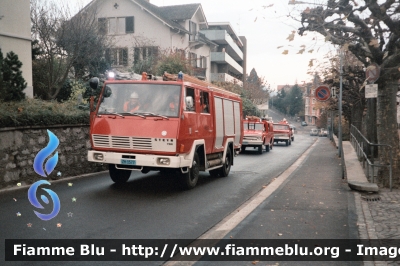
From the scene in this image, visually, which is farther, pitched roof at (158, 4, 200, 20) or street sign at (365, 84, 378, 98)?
pitched roof at (158, 4, 200, 20)

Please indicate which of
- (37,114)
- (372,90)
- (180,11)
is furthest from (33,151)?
(180,11)

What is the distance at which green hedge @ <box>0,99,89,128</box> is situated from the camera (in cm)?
1000

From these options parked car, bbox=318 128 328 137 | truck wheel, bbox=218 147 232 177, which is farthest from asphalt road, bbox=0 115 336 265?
parked car, bbox=318 128 328 137

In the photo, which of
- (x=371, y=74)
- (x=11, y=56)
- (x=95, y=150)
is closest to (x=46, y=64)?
(x=11, y=56)

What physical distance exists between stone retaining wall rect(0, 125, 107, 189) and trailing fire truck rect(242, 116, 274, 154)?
45.8 ft

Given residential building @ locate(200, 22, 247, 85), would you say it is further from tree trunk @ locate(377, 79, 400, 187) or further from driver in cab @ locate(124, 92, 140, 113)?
driver in cab @ locate(124, 92, 140, 113)

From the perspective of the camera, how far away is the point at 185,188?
1039cm

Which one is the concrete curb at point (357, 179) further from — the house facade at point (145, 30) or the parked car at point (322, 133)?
the parked car at point (322, 133)

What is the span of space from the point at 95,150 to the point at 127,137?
2.87 ft

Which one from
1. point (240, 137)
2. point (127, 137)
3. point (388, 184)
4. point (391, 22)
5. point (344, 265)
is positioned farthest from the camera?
point (240, 137)

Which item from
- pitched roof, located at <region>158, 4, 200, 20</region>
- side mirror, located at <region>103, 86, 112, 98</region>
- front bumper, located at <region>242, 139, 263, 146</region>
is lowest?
front bumper, located at <region>242, 139, 263, 146</region>

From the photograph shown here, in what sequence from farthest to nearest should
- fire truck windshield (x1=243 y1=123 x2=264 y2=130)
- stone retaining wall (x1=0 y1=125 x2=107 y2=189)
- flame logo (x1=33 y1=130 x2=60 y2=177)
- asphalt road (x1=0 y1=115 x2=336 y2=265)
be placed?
fire truck windshield (x1=243 y1=123 x2=264 y2=130), stone retaining wall (x1=0 y1=125 x2=107 y2=189), asphalt road (x1=0 y1=115 x2=336 y2=265), flame logo (x1=33 y1=130 x2=60 y2=177)

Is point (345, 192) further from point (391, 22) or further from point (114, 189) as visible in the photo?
point (114, 189)

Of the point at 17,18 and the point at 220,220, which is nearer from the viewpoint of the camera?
the point at 220,220
